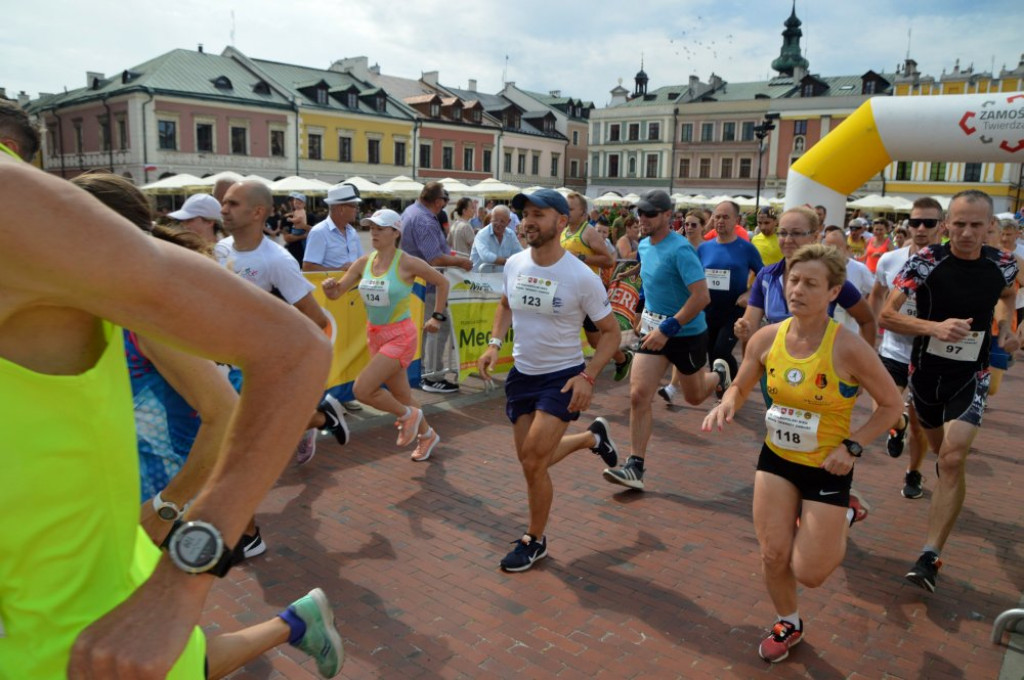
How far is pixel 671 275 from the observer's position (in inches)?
249

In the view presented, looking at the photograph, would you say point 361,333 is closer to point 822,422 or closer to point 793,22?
point 822,422

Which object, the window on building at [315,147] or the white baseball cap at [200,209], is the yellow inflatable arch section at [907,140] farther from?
the window on building at [315,147]

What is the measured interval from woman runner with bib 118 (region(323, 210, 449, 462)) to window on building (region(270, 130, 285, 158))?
46.8 metres

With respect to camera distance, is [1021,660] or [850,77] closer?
[1021,660]

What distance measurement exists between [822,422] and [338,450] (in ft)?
14.4

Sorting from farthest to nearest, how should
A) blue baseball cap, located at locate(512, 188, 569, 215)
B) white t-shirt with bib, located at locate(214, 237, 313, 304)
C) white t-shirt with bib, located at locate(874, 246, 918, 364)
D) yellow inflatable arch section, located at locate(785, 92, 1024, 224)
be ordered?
yellow inflatable arch section, located at locate(785, 92, 1024, 224) < white t-shirt with bib, located at locate(874, 246, 918, 364) < white t-shirt with bib, located at locate(214, 237, 313, 304) < blue baseball cap, located at locate(512, 188, 569, 215)

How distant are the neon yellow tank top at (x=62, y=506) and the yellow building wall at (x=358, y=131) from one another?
5297 centimetres

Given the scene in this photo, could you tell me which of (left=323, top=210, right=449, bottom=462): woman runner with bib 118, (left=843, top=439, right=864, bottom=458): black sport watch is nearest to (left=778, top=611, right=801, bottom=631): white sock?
(left=843, top=439, right=864, bottom=458): black sport watch

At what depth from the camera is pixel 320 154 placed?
52125mm

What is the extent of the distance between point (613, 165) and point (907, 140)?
207 feet

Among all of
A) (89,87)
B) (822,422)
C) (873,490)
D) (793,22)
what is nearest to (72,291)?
(822,422)

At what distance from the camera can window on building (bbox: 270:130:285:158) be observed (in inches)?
1953

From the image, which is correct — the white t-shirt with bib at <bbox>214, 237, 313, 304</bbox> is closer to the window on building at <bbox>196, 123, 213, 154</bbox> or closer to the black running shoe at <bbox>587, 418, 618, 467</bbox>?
the black running shoe at <bbox>587, 418, 618, 467</bbox>

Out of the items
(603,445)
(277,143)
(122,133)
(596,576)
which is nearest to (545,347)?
(603,445)
